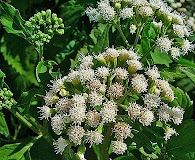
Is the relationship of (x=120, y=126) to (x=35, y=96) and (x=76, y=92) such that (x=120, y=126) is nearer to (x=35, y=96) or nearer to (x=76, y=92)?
(x=76, y=92)

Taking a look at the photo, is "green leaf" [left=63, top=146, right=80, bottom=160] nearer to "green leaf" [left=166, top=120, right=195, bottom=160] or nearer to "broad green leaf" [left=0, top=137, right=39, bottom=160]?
"broad green leaf" [left=0, top=137, right=39, bottom=160]

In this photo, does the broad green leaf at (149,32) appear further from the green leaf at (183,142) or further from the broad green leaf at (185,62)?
the green leaf at (183,142)

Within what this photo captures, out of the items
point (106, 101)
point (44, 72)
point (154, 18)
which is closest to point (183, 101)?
point (154, 18)

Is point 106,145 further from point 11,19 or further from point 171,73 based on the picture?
point 11,19

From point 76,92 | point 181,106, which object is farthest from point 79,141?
point 181,106

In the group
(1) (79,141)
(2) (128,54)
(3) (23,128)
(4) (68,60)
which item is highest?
(2) (128,54)

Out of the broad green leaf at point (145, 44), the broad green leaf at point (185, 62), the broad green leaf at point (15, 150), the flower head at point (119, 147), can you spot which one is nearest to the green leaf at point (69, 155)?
the flower head at point (119, 147)
